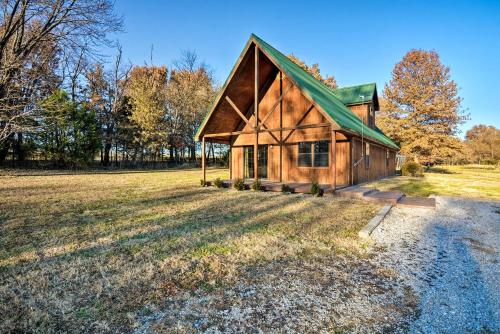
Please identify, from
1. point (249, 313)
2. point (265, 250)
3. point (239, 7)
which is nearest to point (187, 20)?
point (239, 7)

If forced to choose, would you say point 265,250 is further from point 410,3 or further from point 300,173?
point 410,3

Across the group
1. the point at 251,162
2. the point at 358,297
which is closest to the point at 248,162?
the point at 251,162

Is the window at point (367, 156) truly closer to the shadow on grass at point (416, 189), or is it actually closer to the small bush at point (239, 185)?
A: the shadow on grass at point (416, 189)

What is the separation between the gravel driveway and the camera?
7.57ft

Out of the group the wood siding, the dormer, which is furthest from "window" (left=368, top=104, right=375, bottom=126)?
the wood siding

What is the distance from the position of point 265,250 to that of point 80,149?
78.5ft

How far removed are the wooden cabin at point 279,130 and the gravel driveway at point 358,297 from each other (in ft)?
23.4

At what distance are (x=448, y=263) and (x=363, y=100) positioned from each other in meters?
15.2

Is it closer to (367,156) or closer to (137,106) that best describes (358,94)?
(367,156)

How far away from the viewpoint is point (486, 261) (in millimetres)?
3852

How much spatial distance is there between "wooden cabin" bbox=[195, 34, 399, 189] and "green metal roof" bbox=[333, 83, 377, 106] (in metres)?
3.88

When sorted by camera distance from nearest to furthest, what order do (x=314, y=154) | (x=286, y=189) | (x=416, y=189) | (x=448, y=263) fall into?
(x=448, y=263) < (x=286, y=189) < (x=416, y=189) < (x=314, y=154)

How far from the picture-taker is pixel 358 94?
17531mm

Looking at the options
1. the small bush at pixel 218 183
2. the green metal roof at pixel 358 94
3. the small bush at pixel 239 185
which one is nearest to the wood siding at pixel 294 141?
the small bush at pixel 239 185
